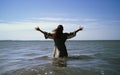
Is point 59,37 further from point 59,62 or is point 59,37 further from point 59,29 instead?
point 59,62

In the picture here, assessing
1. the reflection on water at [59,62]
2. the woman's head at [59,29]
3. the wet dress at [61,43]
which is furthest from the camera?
the wet dress at [61,43]

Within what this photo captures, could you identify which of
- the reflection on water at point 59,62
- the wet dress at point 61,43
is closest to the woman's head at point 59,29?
the wet dress at point 61,43

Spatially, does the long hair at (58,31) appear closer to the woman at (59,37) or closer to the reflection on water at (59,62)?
the woman at (59,37)

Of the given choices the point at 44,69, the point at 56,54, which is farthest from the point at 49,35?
the point at 44,69

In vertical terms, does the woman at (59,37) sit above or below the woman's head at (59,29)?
below

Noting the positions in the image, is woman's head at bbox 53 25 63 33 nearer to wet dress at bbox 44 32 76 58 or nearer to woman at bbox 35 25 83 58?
woman at bbox 35 25 83 58

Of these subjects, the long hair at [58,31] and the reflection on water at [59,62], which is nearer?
the reflection on water at [59,62]

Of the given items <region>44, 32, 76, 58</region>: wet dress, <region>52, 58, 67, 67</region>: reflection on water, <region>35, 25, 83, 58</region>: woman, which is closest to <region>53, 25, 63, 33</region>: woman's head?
<region>35, 25, 83, 58</region>: woman

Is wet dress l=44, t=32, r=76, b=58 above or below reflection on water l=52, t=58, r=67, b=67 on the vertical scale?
above

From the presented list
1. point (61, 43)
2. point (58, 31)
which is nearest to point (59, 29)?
point (58, 31)

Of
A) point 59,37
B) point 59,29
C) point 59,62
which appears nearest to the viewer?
point 59,62

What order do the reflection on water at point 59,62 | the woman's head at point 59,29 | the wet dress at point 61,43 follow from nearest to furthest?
the reflection on water at point 59,62, the woman's head at point 59,29, the wet dress at point 61,43

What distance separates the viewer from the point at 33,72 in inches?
285

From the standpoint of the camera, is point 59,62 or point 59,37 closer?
point 59,62
